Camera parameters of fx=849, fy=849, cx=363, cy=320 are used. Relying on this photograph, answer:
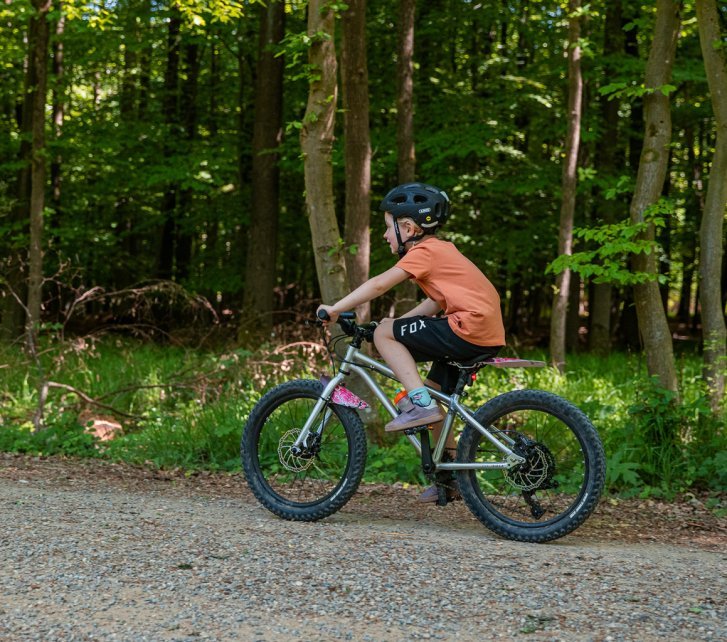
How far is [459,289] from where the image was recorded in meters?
5.01

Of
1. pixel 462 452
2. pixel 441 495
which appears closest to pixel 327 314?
pixel 462 452

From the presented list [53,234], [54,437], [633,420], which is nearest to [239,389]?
[54,437]

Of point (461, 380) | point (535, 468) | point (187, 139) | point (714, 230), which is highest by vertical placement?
point (187, 139)

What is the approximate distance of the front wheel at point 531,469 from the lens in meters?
4.79

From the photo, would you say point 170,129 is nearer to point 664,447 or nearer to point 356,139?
point 356,139

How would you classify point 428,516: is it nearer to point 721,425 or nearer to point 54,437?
point 721,425

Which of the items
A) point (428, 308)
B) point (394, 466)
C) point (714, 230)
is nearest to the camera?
point (428, 308)

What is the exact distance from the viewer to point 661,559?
4.63 m

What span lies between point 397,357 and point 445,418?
50 cm

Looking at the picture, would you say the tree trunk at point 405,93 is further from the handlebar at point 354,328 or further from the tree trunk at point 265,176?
the handlebar at point 354,328

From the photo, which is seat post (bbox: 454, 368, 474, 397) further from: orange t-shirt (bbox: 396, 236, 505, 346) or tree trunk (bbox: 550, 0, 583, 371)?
tree trunk (bbox: 550, 0, 583, 371)

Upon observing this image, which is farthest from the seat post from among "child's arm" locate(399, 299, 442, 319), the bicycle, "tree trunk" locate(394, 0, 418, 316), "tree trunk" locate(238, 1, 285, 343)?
"tree trunk" locate(238, 1, 285, 343)

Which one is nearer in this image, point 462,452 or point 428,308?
point 462,452

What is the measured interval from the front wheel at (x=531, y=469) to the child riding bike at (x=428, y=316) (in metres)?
0.31
